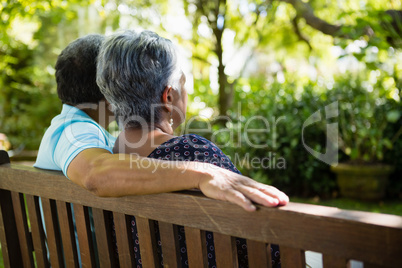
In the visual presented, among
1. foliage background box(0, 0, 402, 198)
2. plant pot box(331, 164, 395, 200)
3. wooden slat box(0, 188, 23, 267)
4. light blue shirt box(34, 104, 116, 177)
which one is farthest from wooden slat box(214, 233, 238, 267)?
plant pot box(331, 164, 395, 200)

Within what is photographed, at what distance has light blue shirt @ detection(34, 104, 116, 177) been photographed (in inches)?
53.9

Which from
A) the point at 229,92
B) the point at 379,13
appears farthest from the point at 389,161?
the point at 229,92

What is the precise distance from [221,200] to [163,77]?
0.64 m

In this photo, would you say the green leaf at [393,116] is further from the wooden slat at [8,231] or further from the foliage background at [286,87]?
the wooden slat at [8,231]

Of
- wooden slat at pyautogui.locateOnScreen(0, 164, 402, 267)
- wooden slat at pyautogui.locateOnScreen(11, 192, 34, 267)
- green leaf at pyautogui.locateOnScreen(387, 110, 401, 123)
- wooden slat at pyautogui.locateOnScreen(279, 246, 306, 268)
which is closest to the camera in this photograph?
wooden slat at pyautogui.locateOnScreen(0, 164, 402, 267)

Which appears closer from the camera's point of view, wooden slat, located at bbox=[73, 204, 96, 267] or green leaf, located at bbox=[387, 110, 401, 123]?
wooden slat, located at bbox=[73, 204, 96, 267]

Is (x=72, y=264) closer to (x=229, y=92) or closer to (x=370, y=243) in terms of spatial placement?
(x=370, y=243)

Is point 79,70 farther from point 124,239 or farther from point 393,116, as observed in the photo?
point 393,116

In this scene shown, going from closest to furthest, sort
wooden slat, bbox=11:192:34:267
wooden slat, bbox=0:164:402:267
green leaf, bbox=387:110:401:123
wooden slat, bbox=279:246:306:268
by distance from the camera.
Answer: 1. wooden slat, bbox=0:164:402:267
2. wooden slat, bbox=279:246:306:268
3. wooden slat, bbox=11:192:34:267
4. green leaf, bbox=387:110:401:123

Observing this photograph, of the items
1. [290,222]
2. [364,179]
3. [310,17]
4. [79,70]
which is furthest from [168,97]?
[310,17]

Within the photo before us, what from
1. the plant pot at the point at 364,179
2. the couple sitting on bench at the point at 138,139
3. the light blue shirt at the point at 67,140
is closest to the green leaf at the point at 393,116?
the plant pot at the point at 364,179

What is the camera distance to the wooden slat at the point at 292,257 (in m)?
0.92

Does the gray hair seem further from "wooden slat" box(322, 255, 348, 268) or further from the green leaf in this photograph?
the green leaf

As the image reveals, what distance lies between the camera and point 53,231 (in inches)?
59.0
